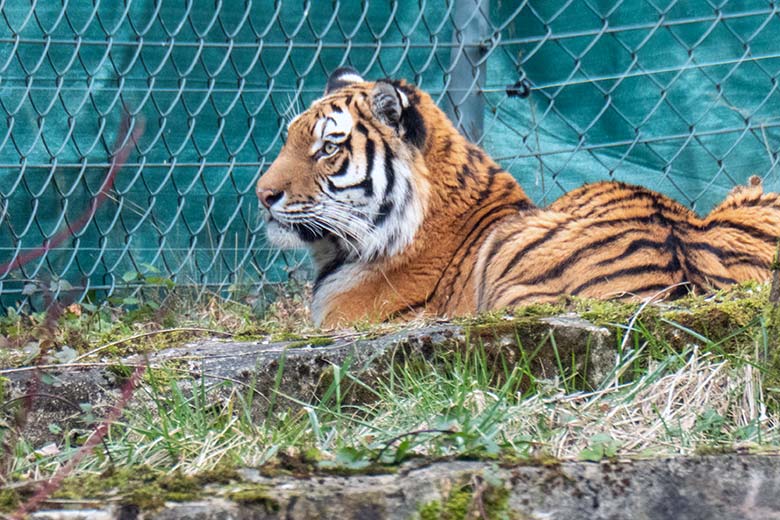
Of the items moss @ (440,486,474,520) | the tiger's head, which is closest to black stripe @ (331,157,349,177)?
the tiger's head

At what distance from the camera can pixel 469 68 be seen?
5.76 meters

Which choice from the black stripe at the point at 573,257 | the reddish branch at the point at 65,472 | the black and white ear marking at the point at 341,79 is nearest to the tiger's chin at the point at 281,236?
the black and white ear marking at the point at 341,79

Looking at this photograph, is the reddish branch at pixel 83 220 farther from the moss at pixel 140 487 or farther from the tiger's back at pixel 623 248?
the tiger's back at pixel 623 248

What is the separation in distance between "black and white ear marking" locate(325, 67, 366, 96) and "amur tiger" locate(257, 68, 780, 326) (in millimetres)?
56

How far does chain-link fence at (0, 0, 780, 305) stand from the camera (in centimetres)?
575

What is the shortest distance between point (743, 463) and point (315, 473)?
799mm

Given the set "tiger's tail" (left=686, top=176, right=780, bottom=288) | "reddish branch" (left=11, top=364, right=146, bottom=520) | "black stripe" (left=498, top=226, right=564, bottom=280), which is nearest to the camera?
"reddish branch" (left=11, top=364, right=146, bottom=520)

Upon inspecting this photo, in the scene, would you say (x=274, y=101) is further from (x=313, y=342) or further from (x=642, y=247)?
(x=313, y=342)

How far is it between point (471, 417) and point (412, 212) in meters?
2.21

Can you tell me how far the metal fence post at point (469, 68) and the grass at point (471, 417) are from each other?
8.65 ft

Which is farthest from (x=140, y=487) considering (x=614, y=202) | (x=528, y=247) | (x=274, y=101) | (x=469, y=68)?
(x=274, y=101)

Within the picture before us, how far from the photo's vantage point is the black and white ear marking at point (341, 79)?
17.0 feet

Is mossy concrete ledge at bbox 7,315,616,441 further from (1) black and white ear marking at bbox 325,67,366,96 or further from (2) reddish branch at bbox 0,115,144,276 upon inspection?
(1) black and white ear marking at bbox 325,67,366,96

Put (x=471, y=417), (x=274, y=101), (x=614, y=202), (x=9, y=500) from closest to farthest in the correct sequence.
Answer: (x=9, y=500) → (x=471, y=417) → (x=614, y=202) → (x=274, y=101)
